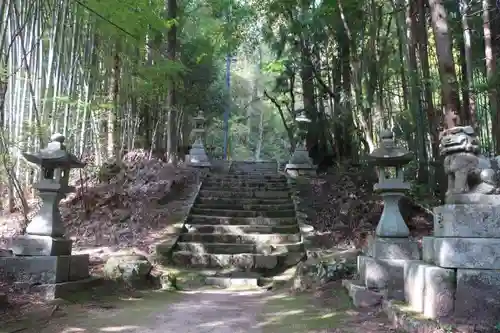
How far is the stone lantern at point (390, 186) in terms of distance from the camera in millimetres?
5246

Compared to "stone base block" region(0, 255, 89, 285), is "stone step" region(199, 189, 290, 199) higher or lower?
higher

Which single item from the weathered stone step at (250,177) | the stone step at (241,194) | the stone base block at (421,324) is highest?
the weathered stone step at (250,177)

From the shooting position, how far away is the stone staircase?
7.49 m

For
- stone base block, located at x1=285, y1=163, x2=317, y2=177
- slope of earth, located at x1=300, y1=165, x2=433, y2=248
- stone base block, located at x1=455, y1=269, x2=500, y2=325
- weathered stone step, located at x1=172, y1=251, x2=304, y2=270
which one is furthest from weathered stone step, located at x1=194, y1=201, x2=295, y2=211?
stone base block, located at x1=455, y1=269, x2=500, y2=325

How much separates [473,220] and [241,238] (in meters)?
5.10

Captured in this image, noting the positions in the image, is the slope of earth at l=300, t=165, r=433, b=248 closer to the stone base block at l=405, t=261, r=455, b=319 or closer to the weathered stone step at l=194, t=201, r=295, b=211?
the weathered stone step at l=194, t=201, r=295, b=211

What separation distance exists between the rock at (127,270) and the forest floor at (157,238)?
0.76 feet

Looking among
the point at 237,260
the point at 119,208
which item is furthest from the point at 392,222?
the point at 119,208

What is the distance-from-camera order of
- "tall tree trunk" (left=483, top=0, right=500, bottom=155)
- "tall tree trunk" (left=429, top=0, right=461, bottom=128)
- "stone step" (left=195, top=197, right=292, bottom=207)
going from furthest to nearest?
"stone step" (left=195, top=197, right=292, bottom=207) → "tall tree trunk" (left=483, top=0, right=500, bottom=155) → "tall tree trunk" (left=429, top=0, right=461, bottom=128)

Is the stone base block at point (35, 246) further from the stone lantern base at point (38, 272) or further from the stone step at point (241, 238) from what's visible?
the stone step at point (241, 238)

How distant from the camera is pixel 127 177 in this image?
10312 mm

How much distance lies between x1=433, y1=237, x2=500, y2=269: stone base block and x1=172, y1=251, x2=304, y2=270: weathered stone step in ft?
13.3

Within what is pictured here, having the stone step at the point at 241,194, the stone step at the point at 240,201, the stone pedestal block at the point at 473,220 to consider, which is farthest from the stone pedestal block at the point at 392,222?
the stone step at the point at 241,194

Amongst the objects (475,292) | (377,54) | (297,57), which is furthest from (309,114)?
(475,292)
